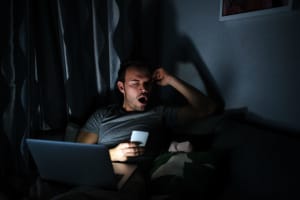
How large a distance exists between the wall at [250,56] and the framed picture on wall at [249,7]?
3 centimetres

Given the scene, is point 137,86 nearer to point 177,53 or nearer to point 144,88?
point 144,88

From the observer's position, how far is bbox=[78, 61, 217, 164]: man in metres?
1.61

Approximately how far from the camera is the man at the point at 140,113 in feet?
5.29

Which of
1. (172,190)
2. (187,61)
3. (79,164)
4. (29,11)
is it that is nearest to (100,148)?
(79,164)

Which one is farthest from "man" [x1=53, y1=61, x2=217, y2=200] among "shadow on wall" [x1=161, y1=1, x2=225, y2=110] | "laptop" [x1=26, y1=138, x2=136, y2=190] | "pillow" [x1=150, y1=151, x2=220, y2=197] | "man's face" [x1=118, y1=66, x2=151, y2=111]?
"laptop" [x1=26, y1=138, x2=136, y2=190]

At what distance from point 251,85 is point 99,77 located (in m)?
0.96

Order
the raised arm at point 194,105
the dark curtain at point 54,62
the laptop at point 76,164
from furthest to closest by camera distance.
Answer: the raised arm at point 194,105
the dark curtain at point 54,62
the laptop at point 76,164

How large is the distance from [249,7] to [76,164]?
1141 mm

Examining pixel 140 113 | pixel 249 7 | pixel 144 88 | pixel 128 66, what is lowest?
pixel 140 113

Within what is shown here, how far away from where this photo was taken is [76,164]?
3.58ft

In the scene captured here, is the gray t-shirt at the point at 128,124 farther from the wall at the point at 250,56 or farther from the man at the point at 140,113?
the wall at the point at 250,56

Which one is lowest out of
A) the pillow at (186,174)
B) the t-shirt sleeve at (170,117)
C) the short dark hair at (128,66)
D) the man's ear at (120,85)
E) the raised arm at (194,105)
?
the pillow at (186,174)

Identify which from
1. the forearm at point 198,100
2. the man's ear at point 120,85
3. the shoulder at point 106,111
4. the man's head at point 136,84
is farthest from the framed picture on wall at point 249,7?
the shoulder at point 106,111

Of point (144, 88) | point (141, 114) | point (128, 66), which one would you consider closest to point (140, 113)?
Answer: point (141, 114)
